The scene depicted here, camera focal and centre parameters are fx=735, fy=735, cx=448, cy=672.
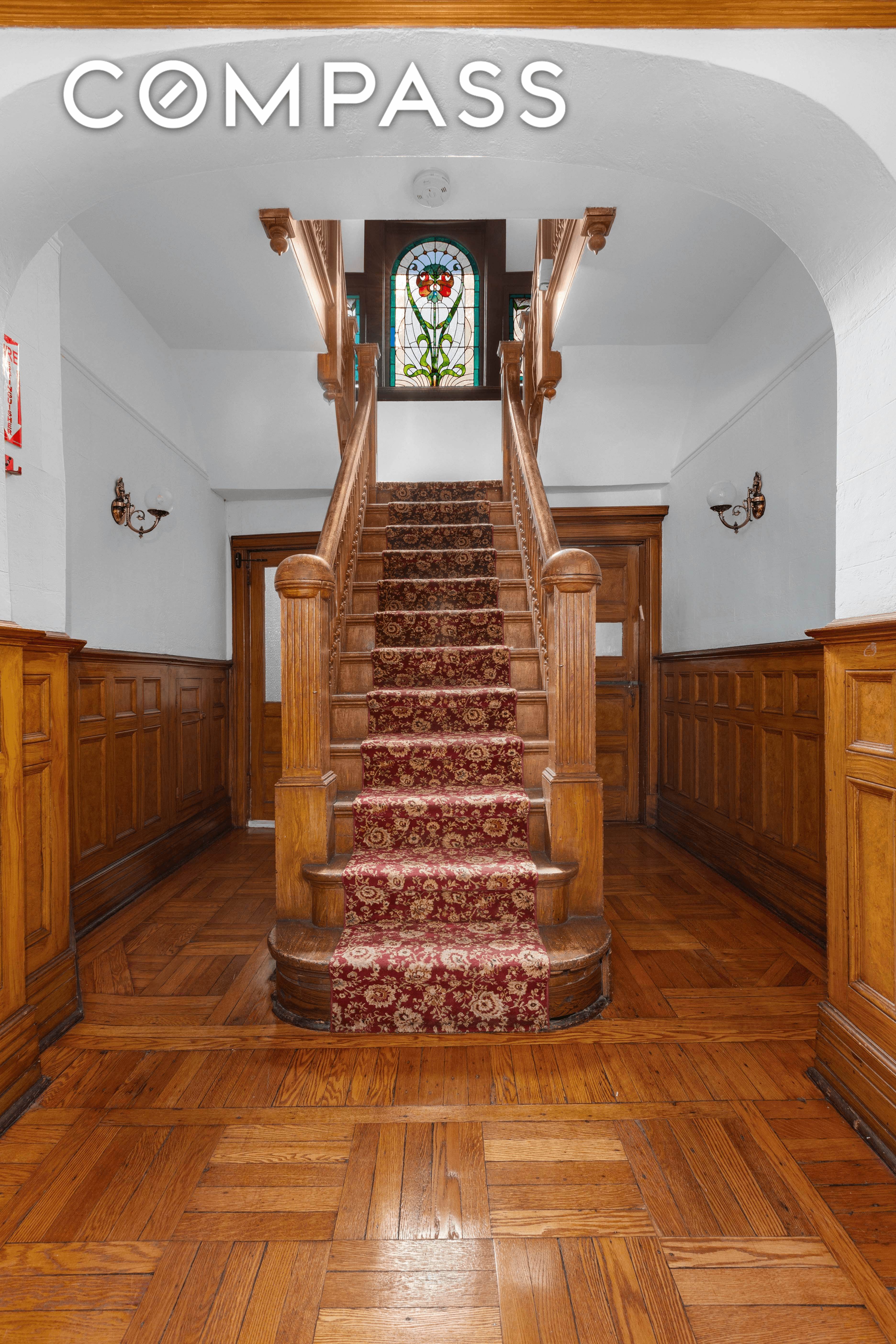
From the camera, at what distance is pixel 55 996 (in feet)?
6.59

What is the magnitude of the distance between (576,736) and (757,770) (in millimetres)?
1403

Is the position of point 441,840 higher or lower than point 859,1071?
higher

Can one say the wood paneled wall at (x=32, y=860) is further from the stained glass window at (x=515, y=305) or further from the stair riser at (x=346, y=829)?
the stained glass window at (x=515, y=305)

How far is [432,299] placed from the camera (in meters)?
5.32

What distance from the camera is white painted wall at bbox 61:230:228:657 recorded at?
2977 mm

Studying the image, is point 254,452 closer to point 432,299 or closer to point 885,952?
point 432,299

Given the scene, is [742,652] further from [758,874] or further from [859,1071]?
[859,1071]

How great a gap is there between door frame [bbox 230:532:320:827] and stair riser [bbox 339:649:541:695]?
1.98 metres

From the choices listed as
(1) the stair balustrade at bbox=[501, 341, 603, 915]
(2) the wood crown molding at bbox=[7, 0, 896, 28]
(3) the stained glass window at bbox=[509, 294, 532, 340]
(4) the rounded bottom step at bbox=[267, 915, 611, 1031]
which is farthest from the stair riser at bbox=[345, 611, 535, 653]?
(3) the stained glass window at bbox=[509, 294, 532, 340]

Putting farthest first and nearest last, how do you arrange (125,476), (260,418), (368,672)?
(260,418) → (125,476) → (368,672)

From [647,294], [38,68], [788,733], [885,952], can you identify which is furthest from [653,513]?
[38,68]

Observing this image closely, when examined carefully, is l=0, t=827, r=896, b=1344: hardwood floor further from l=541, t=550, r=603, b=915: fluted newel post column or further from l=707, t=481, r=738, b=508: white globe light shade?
l=707, t=481, r=738, b=508: white globe light shade

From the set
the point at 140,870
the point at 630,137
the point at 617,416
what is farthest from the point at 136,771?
the point at 617,416

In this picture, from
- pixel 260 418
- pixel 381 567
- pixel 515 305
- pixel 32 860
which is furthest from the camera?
pixel 515 305
